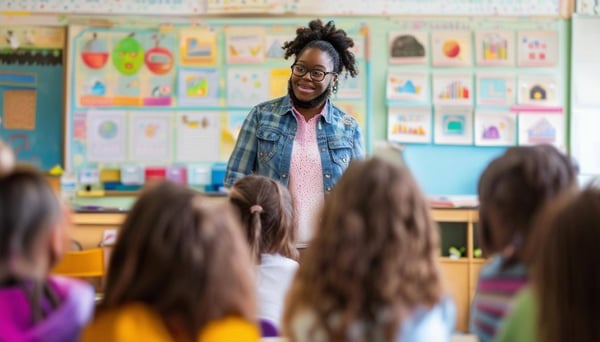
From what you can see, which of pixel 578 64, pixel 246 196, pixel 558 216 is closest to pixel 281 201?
pixel 246 196

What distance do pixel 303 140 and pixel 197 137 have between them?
202 centimetres

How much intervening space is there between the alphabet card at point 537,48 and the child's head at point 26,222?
3.88 meters

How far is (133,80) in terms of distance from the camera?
15.0ft

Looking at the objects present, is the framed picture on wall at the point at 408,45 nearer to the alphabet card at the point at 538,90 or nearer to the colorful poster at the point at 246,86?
the alphabet card at the point at 538,90

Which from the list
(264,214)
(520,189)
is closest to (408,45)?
(264,214)

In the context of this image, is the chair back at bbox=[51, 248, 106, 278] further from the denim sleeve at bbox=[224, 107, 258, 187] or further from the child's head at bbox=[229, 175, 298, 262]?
the child's head at bbox=[229, 175, 298, 262]

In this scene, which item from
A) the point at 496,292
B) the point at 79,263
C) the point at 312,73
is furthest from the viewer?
the point at 79,263

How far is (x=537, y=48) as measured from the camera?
4574mm

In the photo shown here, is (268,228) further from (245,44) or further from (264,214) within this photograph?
(245,44)

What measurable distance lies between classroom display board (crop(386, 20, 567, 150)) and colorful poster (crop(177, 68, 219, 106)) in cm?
111

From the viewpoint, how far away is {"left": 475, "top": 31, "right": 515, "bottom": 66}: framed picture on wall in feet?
15.0

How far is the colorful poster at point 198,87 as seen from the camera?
4.57 metres

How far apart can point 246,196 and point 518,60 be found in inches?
117

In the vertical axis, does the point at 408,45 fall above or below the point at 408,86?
above
